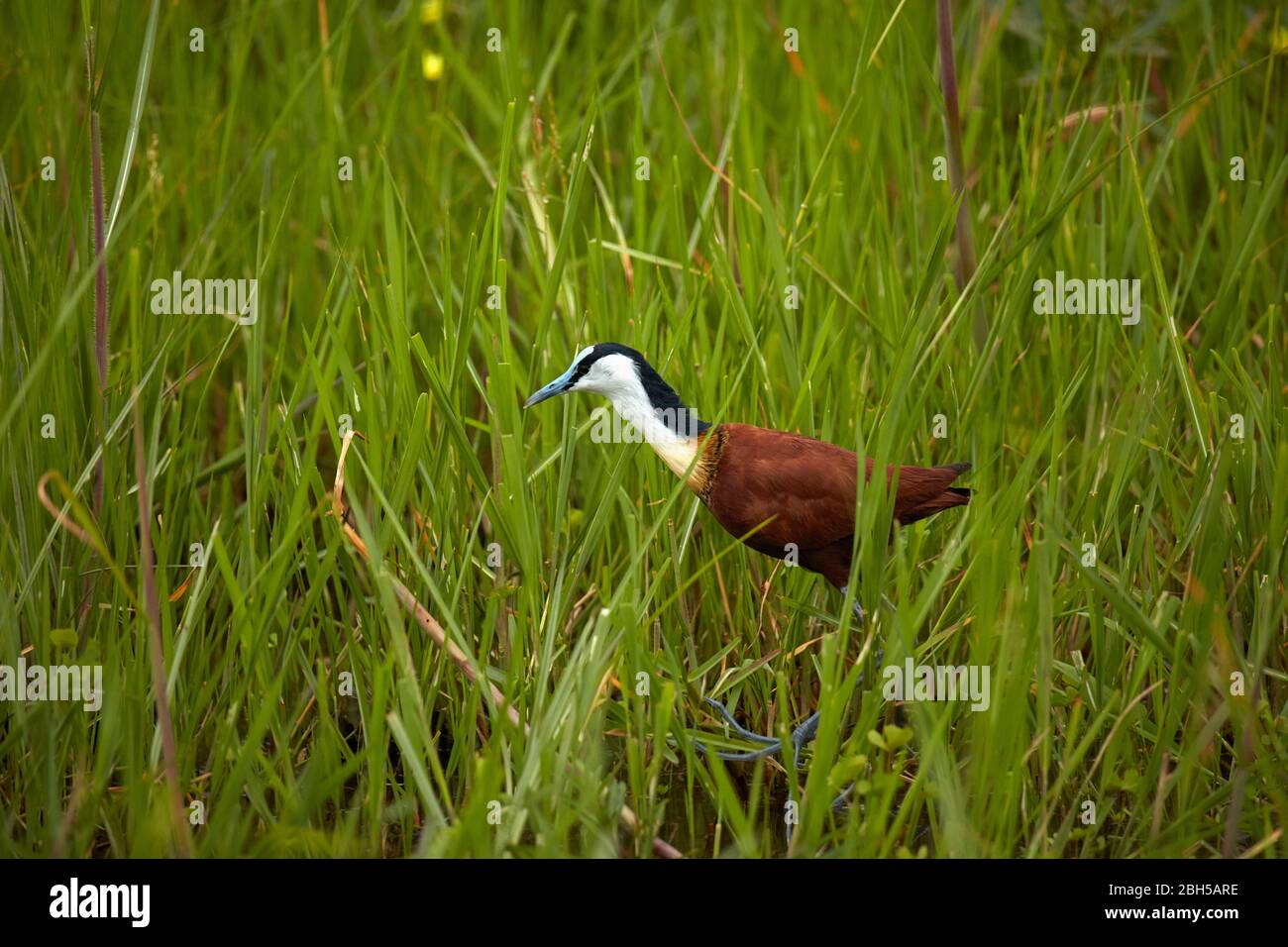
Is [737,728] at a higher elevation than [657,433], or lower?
lower

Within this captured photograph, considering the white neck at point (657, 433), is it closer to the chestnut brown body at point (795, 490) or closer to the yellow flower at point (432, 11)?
the chestnut brown body at point (795, 490)

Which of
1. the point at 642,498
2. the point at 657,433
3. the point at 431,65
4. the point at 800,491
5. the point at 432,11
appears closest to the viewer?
the point at 800,491

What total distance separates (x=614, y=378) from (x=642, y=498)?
395 millimetres

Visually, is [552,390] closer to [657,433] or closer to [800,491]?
[657,433]

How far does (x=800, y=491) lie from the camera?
2.69 meters

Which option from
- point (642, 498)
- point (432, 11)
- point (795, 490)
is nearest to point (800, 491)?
point (795, 490)

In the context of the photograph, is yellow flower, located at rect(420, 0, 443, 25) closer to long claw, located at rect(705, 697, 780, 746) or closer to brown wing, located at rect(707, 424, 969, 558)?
brown wing, located at rect(707, 424, 969, 558)

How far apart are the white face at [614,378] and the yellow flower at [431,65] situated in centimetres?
221

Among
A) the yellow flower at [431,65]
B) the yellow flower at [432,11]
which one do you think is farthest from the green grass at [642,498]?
the yellow flower at [432,11]

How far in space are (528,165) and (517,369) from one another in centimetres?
68

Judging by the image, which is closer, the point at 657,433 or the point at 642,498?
the point at 657,433

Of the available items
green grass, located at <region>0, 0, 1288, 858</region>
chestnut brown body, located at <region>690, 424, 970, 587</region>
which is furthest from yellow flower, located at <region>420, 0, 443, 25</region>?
chestnut brown body, located at <region>690, 424, 970, 587</region>

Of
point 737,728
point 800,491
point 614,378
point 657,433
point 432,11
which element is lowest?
point 737,728

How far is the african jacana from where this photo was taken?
8.81 feet
